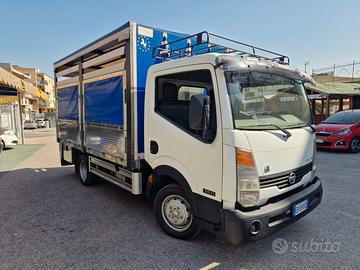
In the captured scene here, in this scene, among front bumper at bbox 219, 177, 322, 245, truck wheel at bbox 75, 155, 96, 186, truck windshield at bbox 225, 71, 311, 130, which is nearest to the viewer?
front bumper at bbox 219, 177, 322, 245

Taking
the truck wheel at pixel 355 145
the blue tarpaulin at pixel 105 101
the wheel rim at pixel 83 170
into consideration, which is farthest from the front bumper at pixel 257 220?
the truck wheel at pixel 355 145

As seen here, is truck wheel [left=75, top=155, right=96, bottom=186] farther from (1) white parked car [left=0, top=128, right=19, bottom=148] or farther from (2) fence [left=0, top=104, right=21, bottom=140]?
(2) fence [left=0, top=104, right=21, bottom=140]

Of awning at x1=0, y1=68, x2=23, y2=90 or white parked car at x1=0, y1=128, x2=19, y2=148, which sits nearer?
awning at x1=0, y1=68, x2=23, y2=90

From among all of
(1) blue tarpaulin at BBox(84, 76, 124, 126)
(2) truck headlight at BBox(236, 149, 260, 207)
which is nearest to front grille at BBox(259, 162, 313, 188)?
→ (2) truck headlight at BBox(236, 149, 260, 207)

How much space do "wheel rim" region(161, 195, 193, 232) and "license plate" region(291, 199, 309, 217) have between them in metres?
1.16

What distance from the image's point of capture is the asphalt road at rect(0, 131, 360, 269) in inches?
104

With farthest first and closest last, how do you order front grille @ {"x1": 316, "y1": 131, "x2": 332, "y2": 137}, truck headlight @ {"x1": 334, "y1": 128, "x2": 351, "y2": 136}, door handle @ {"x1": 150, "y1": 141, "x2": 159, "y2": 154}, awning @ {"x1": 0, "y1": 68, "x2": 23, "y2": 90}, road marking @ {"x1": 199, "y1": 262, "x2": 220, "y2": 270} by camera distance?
front grille @ {"x1": 316, "y1": 131, "x2": 332, "y2": 137}
truck headlight @ {"x1": 334, "y1": 128, "x2": 351, "y2": 136}
awning @ {"x1": 0, "y1": 68, "x2": 23, "y2": 90}
door handle @ {"x1": 150, "y1": 141, "x2": 159, "y2": 154}
road marking @ {"x1": 199, "y1": 262, "x2": 220, "y2": 270}

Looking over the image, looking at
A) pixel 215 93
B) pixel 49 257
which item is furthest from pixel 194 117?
pixel 49 257

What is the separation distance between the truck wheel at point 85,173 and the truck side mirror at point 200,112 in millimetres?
3514

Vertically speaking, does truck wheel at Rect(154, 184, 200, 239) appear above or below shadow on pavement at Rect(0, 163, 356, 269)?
above

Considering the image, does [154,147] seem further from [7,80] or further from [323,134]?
[323,134]

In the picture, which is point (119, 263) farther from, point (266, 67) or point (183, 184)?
point (266, 67)

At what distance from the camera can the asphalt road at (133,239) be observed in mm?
2631

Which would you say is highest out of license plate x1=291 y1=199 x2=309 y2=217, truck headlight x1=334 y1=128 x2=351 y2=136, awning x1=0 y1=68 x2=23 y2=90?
awning x1=0 y1=68 x2=23 y2=90
